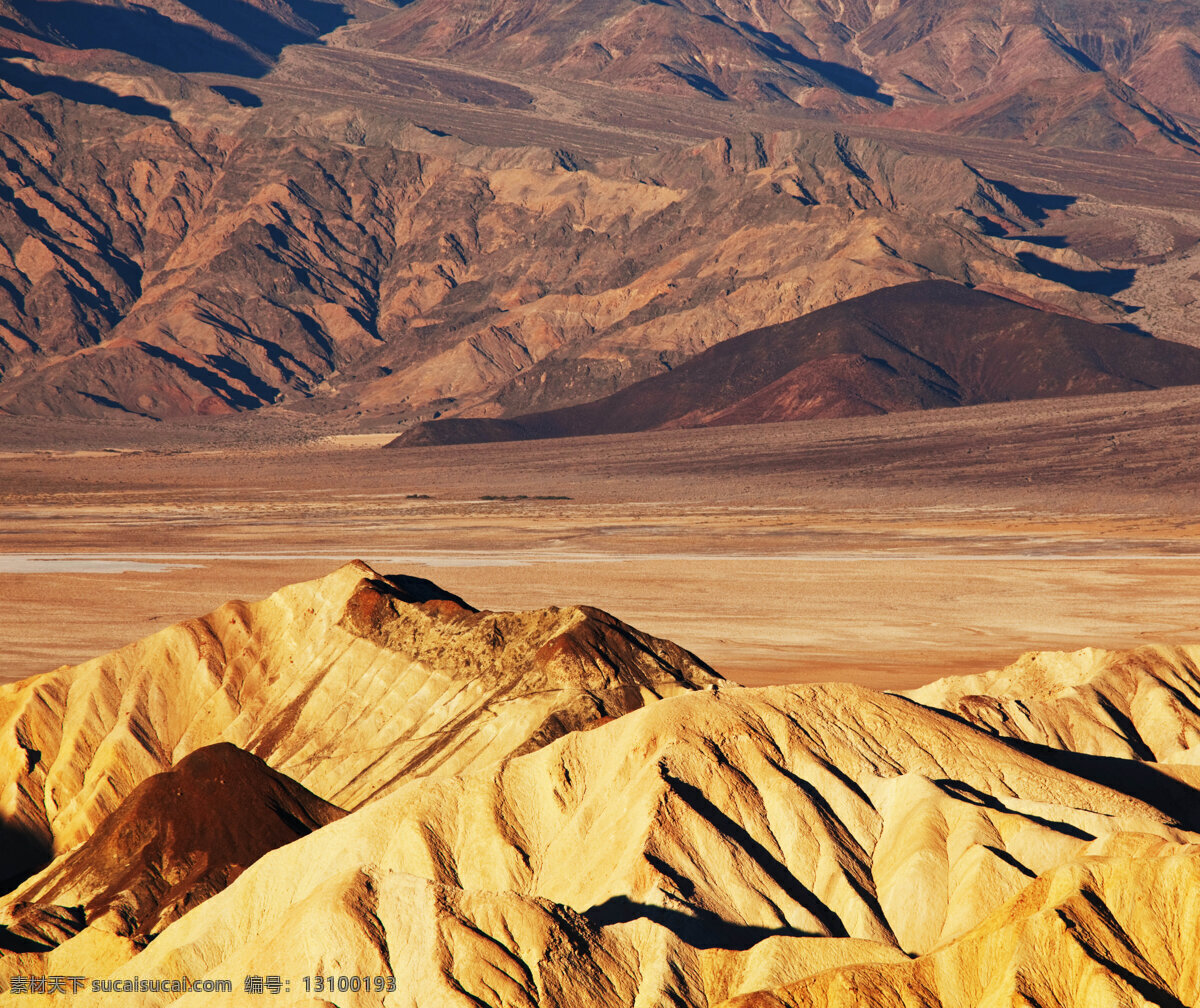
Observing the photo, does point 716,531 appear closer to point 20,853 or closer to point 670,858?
point 20,853

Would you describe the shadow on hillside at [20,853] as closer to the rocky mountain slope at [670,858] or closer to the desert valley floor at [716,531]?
the rocky mountain slope at [670,858]

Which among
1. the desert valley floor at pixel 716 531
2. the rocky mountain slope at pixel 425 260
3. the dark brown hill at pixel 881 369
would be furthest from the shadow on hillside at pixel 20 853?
the rocky mountain slope at pixel 425 260

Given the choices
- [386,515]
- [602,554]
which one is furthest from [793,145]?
[602,554]

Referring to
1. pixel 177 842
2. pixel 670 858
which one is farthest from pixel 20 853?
pixel 670 858

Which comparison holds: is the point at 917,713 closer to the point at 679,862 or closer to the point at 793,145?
the point at 679,862

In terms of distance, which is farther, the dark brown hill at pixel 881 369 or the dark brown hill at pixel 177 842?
the dark brown hill at pixel 881 369

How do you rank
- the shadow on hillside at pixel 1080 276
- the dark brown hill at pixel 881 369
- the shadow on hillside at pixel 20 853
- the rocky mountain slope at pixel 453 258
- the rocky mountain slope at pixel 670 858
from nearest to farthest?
the rocky mountain slope at pixel 670 858
the shadow on hillside at pixel 20 853
the dark brown hill at pixel 881 369
the rocky mountain slope at pixel 453 258
the shadow on hillside at pixel 1080 276

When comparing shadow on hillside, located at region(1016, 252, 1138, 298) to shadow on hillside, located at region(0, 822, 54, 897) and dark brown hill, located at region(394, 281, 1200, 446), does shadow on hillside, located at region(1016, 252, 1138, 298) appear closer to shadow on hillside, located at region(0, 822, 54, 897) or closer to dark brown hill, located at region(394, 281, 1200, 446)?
dark brown hill, located at region(394, 281, 1200, 446)

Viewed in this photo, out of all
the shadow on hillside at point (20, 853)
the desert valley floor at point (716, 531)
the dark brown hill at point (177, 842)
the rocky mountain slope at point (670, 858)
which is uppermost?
the rocky mountain slope at point (670, 858)

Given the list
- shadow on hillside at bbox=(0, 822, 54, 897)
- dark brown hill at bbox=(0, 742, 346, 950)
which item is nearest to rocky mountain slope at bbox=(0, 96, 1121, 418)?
shadow on hillside at bbox=(0, 822, 54, 897)
